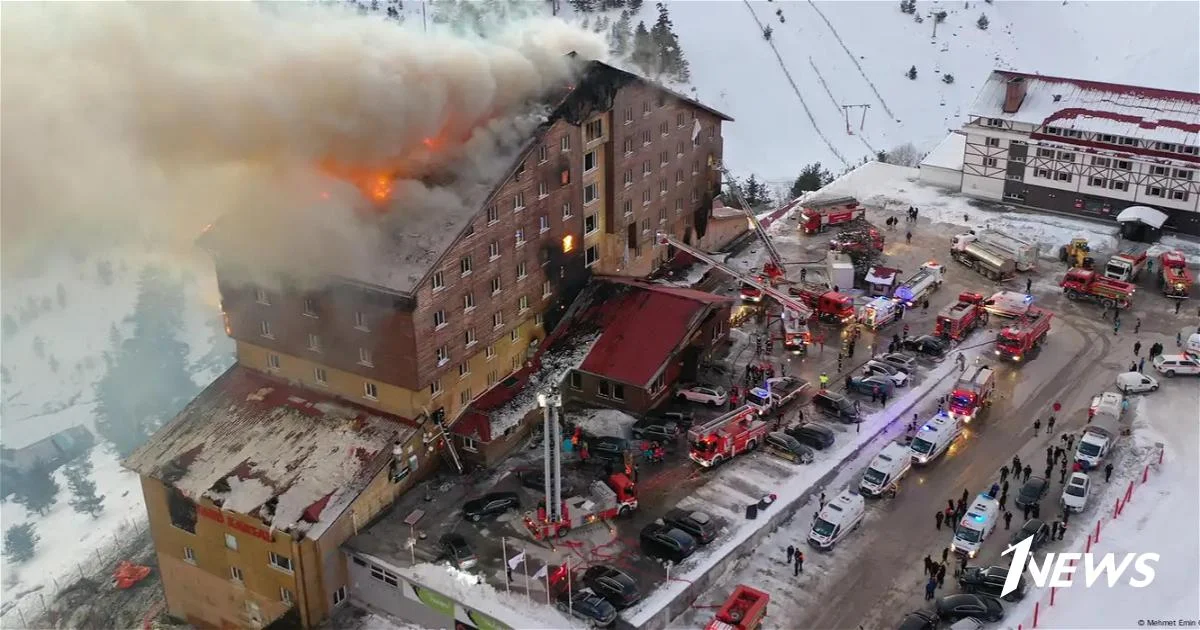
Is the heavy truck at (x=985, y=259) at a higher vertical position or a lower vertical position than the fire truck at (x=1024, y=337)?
higher

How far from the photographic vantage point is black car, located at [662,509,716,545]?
132 ft

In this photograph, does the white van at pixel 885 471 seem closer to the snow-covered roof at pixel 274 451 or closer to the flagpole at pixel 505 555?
the flagpole at pixel 505 555

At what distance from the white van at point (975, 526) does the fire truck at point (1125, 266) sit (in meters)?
26.0

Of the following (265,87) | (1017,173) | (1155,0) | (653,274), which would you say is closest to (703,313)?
(653,274)

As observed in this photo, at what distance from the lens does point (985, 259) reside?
208 feet

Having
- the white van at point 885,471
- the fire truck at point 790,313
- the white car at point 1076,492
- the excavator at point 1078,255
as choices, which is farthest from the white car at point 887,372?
the excavator at point 1078,255

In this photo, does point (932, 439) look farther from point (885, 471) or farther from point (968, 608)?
point (968, 608)

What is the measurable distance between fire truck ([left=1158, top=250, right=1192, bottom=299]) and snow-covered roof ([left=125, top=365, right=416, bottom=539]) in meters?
43.0

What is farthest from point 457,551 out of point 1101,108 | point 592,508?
point 1101,108

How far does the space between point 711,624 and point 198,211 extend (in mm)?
25209

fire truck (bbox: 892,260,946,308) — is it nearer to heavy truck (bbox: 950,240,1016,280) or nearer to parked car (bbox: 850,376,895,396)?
heavy truck (bbox: 950,240,1016,280)

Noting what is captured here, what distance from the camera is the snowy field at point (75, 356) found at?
7300 cm

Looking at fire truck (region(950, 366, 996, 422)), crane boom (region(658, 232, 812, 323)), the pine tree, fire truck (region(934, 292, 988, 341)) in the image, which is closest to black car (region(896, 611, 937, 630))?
fire truck (region(950, 366, 996, 422))

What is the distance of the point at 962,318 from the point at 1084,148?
69.2 ft
